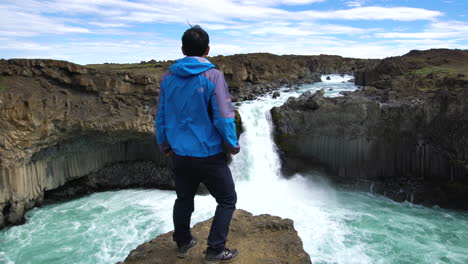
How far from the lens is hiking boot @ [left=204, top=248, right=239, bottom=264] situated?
14.8 feet

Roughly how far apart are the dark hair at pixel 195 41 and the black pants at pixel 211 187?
4.35ft

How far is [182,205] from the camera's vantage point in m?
4.65

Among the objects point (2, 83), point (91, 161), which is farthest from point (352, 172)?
point (2, 83)

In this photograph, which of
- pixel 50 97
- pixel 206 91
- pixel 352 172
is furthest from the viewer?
pixel 352 172

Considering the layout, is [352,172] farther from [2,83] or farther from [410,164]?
[2,83]

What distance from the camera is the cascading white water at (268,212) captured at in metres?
11.9

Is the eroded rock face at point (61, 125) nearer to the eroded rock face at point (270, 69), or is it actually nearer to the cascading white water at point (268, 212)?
the cascading white water at point (268, 212)

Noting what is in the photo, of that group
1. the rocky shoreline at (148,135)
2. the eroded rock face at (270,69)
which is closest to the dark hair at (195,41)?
the rocky shoreline at (148,135)

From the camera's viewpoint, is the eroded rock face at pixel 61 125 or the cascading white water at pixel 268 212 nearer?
the cascading white water at pixel 268 212

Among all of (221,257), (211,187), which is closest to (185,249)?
(221,257)

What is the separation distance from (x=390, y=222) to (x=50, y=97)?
53.3 feet

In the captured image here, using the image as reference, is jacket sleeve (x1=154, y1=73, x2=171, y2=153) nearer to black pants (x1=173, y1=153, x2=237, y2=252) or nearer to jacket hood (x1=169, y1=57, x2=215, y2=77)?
black pants (x1=173, y1=153, x2=237, y2=252)

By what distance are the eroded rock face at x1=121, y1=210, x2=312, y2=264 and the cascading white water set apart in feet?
19.6

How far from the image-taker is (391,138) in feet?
57.4
